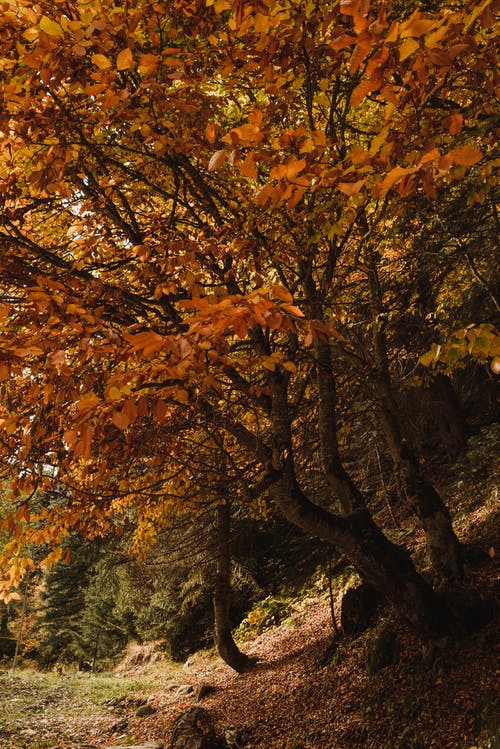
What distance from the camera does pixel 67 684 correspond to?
51.2ft

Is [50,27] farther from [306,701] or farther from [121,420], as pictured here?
[306,701]

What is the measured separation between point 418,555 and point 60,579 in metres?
24.0

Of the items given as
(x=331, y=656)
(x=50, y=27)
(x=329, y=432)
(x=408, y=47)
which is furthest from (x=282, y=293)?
(x=331, y=656)

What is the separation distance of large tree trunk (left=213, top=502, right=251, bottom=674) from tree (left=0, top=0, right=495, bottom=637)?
3650 millimetres

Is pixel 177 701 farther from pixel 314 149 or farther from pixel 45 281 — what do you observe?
pixel 314 149

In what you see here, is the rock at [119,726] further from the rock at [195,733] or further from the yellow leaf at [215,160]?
the yellow leaf at [215,160]

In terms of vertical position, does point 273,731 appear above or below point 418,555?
below

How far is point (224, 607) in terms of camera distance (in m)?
9.92

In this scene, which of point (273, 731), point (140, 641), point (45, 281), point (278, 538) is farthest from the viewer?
point (140, 641)

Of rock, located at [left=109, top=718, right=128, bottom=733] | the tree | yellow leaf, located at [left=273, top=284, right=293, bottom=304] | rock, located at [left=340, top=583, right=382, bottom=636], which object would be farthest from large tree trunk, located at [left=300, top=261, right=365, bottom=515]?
rock, located at [left=109, top=718, right=128, bottom=733]

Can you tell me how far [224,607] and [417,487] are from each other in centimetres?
557

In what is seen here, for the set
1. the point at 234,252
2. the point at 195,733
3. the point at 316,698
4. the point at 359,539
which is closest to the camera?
the point at 234,252

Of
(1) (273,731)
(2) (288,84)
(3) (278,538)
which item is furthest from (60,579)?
(2) (288,84)

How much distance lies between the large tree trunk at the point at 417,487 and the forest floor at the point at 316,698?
0.30m
